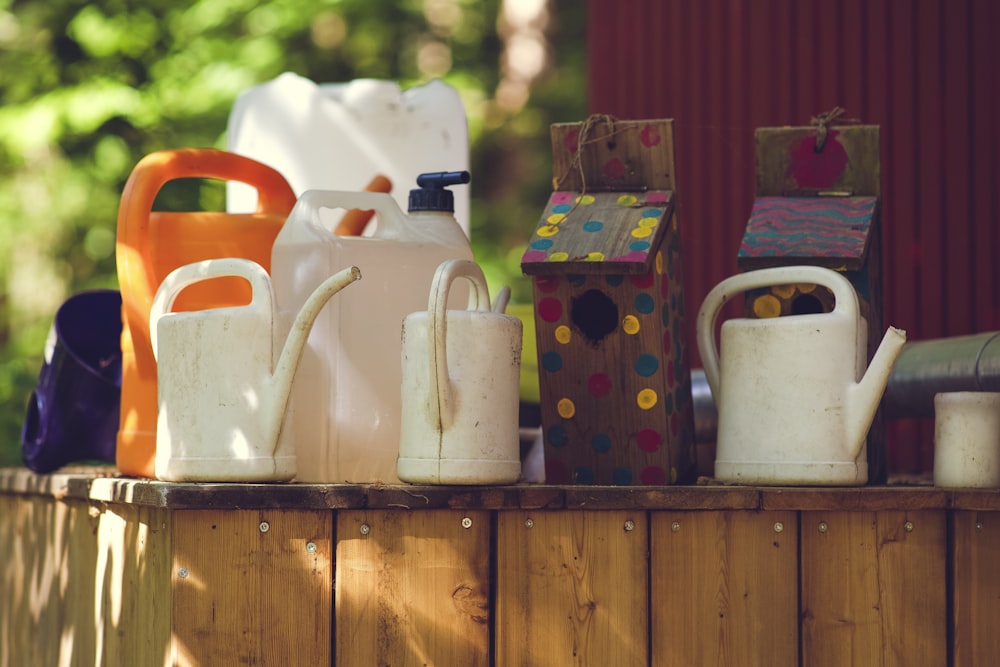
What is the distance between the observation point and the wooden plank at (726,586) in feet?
6.22

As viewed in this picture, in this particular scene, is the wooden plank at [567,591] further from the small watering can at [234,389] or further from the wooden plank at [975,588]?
the wooden plank at [975,588]

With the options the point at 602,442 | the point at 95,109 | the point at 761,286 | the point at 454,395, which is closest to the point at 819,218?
the point at 761,286

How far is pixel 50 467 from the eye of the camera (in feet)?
8.54

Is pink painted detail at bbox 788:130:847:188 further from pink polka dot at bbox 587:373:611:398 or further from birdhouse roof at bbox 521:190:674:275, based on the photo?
pink polka dot at bbox 587:373:611:398

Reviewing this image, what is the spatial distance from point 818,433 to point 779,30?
226 cm

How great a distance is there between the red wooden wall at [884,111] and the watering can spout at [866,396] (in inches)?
66.0

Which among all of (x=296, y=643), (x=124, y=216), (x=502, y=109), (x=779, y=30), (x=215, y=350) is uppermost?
(x=502, y=109)

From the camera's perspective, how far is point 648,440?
2.06 m

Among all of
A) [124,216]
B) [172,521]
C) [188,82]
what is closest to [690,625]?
[172,521]

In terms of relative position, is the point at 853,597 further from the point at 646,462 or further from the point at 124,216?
the point at 124,216

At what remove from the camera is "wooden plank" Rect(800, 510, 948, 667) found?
1.92m

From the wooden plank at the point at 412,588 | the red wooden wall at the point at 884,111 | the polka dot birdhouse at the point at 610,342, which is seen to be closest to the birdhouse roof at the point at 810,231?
the polka dot birdhouse at the point at 610,342

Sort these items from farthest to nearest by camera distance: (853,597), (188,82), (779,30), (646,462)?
(188,82)
(779,30)
(646,462)
(853,597)

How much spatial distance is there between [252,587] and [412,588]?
0.68 feet
